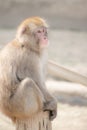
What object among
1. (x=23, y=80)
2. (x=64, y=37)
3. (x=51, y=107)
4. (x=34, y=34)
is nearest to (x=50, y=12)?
(x=64, y=37)

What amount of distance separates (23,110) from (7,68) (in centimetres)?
51

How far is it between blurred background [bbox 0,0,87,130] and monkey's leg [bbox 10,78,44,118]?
1.77m

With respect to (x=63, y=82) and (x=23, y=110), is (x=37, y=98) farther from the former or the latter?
(x=63, y=82)

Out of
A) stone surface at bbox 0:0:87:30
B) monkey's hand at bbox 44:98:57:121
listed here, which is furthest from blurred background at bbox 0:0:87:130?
monkey's hand at bbox 44:98:57:121

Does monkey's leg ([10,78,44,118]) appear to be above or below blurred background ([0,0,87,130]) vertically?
above

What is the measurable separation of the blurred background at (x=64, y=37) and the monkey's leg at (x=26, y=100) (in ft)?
5.82

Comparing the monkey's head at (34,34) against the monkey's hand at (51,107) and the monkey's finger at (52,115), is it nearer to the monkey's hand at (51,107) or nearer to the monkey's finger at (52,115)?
the monkey's hand at (51,107)

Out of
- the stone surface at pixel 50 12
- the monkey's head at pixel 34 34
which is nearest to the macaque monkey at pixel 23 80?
the monkey's head at pixel 34 34

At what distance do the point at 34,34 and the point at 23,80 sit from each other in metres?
0.74

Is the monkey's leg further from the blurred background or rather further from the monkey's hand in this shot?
the blurred background

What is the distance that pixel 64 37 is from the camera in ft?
46.4

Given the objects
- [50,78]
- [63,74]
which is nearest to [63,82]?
[50,78]

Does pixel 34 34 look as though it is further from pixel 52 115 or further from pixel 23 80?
pixel 52 115

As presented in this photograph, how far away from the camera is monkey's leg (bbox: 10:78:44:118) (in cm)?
575
